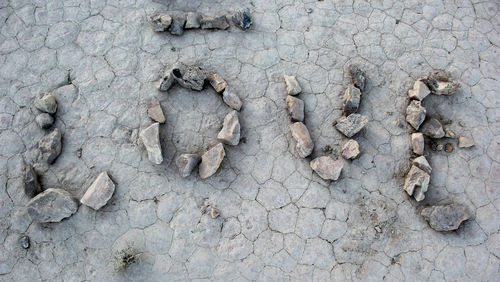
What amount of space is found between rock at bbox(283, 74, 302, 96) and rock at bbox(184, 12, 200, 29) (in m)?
0.84

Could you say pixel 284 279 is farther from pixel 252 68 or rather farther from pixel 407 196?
pixel 252 68

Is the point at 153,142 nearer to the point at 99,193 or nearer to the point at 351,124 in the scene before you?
the point at 99,193

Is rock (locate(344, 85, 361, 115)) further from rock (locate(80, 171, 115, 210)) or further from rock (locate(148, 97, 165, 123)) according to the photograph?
rock (locate(80, 171, 115, 210))

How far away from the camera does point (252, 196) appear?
2770mm

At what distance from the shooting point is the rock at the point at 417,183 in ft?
9.07

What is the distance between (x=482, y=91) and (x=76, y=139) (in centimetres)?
310

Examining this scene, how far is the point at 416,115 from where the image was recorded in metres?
2.91

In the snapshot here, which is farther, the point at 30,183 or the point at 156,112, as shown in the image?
the point at 156,112

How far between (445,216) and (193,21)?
2.35 meters

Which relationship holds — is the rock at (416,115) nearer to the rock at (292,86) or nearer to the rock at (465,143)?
the rock at (465,143)

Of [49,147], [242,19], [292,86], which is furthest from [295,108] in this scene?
[49,147]

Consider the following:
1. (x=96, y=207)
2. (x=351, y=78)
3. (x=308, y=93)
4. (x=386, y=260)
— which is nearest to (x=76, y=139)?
(x=96, y=207)

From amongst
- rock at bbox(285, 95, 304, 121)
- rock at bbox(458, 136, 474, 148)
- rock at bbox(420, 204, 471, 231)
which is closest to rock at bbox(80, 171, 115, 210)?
rock at bbox(285, 95, 304, 121)

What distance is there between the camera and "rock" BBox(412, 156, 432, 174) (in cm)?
281
